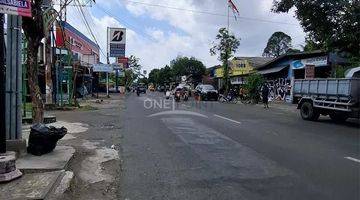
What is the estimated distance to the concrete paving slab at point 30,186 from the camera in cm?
669

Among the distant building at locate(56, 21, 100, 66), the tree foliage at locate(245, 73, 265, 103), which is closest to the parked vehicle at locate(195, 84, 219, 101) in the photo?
the tree foliage at locate(245, 73, 265, 103)

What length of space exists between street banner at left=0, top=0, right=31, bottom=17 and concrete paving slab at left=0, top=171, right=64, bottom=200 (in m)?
2.72

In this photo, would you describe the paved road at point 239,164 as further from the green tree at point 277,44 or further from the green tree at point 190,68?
the green tree at point 190,68

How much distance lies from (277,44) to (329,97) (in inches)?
3020

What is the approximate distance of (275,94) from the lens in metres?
46.4

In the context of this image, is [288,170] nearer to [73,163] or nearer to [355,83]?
[73,163]

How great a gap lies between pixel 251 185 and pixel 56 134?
4.28 metres

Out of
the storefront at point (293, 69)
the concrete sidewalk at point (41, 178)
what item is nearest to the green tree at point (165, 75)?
the storefront at point (293, 69)

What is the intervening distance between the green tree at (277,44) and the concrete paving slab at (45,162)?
284 ft

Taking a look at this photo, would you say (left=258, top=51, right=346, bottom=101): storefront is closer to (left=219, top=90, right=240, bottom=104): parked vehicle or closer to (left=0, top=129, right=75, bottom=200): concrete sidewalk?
(left=219, top=90, right=240, bottom=104): parked vehicle

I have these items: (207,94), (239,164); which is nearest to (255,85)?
(207,94)

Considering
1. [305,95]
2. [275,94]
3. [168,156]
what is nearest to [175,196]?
[168,156]

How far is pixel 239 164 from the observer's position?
382 inches

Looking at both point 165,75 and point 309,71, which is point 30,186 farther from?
point 165,75
